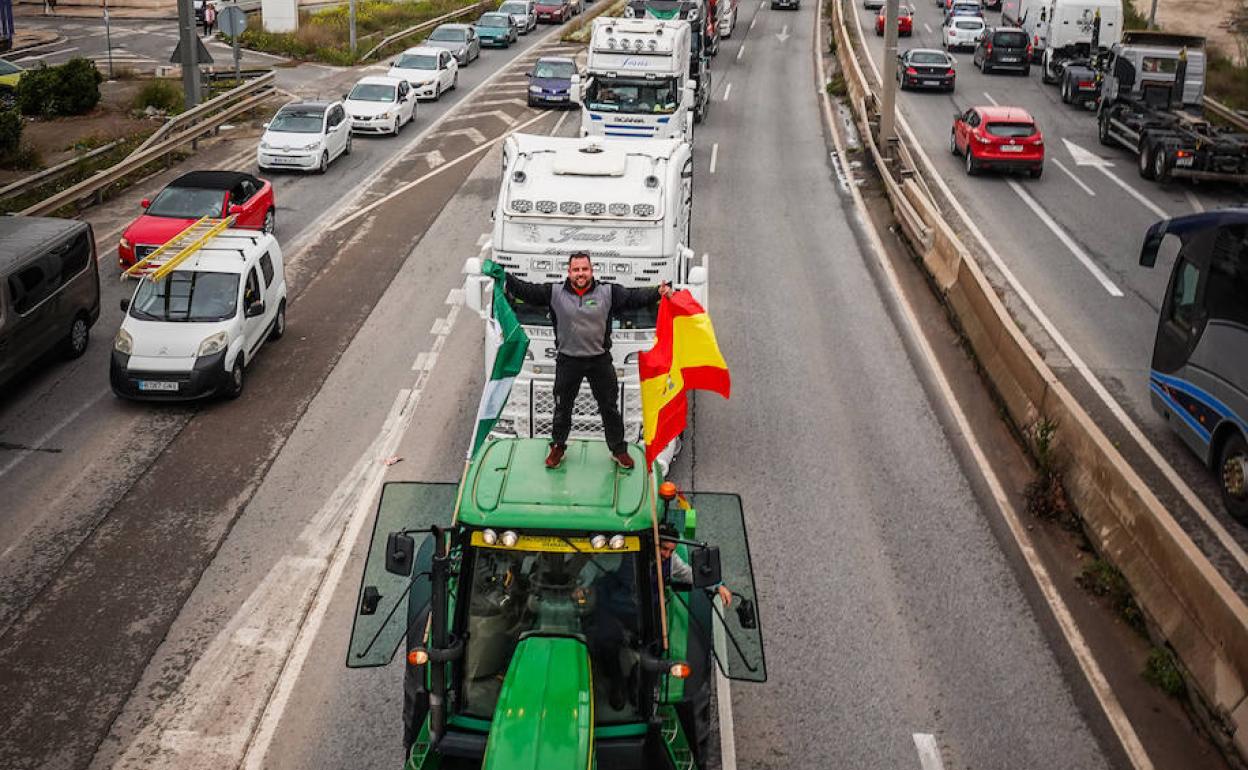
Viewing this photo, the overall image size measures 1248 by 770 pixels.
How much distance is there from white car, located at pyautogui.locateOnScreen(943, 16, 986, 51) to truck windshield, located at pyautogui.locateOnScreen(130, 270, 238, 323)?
44596 millimetres

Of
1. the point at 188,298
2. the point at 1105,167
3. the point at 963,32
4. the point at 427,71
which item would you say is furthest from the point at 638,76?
the point at 963,32

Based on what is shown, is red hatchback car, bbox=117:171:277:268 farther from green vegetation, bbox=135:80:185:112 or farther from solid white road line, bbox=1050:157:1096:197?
solid white road line, bbox=1050:157:1096:197

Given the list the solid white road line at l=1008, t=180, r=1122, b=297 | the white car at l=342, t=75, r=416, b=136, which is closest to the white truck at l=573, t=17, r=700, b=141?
the white car at l=342, t=75, r=416, b=136

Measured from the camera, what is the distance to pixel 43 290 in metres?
18.9

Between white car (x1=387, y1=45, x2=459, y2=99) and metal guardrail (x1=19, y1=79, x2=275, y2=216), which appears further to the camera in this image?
white car (x1=387, y1=45, x2=459, y2=99)

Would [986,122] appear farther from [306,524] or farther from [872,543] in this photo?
[306,524]

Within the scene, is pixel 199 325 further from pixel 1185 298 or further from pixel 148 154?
pixel 148 154

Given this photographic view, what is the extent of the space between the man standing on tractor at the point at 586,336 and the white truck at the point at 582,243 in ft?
10.4

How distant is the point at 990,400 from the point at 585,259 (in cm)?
933

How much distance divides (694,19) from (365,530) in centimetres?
3495

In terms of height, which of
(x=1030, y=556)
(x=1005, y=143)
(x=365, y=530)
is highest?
(x=1005, y=143)

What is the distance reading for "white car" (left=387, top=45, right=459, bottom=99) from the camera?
43.2m

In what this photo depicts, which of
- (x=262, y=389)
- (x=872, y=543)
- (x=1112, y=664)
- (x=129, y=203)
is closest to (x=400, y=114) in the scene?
(x=129, y=203)

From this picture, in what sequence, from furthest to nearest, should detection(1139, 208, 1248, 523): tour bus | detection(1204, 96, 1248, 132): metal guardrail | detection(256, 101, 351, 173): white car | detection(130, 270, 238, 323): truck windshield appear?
1. detection(1204, 96, 1248, 132): metal guardrail
2. detection(256, 101, 351, 173): white car
3. detection(130, 270, 238, 323): truck windshield
4. detection(1139, 208, 1248, 523): tour bus
